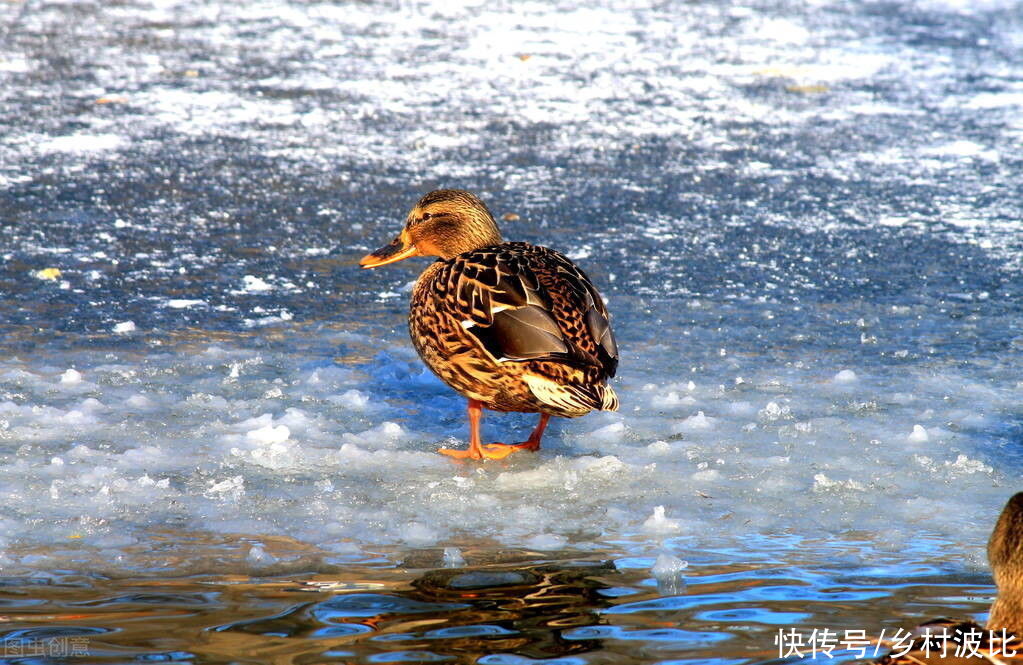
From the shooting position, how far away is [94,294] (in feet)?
19.3

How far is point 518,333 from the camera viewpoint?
430cm

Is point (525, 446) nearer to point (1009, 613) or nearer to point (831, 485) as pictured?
point (831, 485)

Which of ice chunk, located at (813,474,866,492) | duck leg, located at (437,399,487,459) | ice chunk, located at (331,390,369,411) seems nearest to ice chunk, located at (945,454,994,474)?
ice chunk, located at (813,474,866,492)

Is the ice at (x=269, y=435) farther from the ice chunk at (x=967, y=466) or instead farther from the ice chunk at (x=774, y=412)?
the ice chunk at (x=967, y=466)

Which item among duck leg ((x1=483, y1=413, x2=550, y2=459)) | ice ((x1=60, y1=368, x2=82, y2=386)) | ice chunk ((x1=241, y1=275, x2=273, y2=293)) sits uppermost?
ice chunk ((x1=241, y1=275, x2=273, y2=293))

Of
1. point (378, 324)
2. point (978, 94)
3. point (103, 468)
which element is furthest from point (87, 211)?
point (978, 94)

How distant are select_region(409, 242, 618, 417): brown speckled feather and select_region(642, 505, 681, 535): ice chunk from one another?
43 centimetres

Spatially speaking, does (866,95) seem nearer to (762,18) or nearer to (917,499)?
(762,18)

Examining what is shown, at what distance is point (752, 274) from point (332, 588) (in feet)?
11.2

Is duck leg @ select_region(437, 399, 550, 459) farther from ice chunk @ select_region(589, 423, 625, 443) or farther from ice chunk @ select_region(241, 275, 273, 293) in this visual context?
ice chunk @ select_region(241, 275, 273, 293)

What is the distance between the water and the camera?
3.42m

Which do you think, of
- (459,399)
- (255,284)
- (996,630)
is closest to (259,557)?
(459,399)

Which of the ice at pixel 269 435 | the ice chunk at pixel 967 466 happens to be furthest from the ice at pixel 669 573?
the ice at pixel 269 435

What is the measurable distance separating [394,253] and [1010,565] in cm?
311
